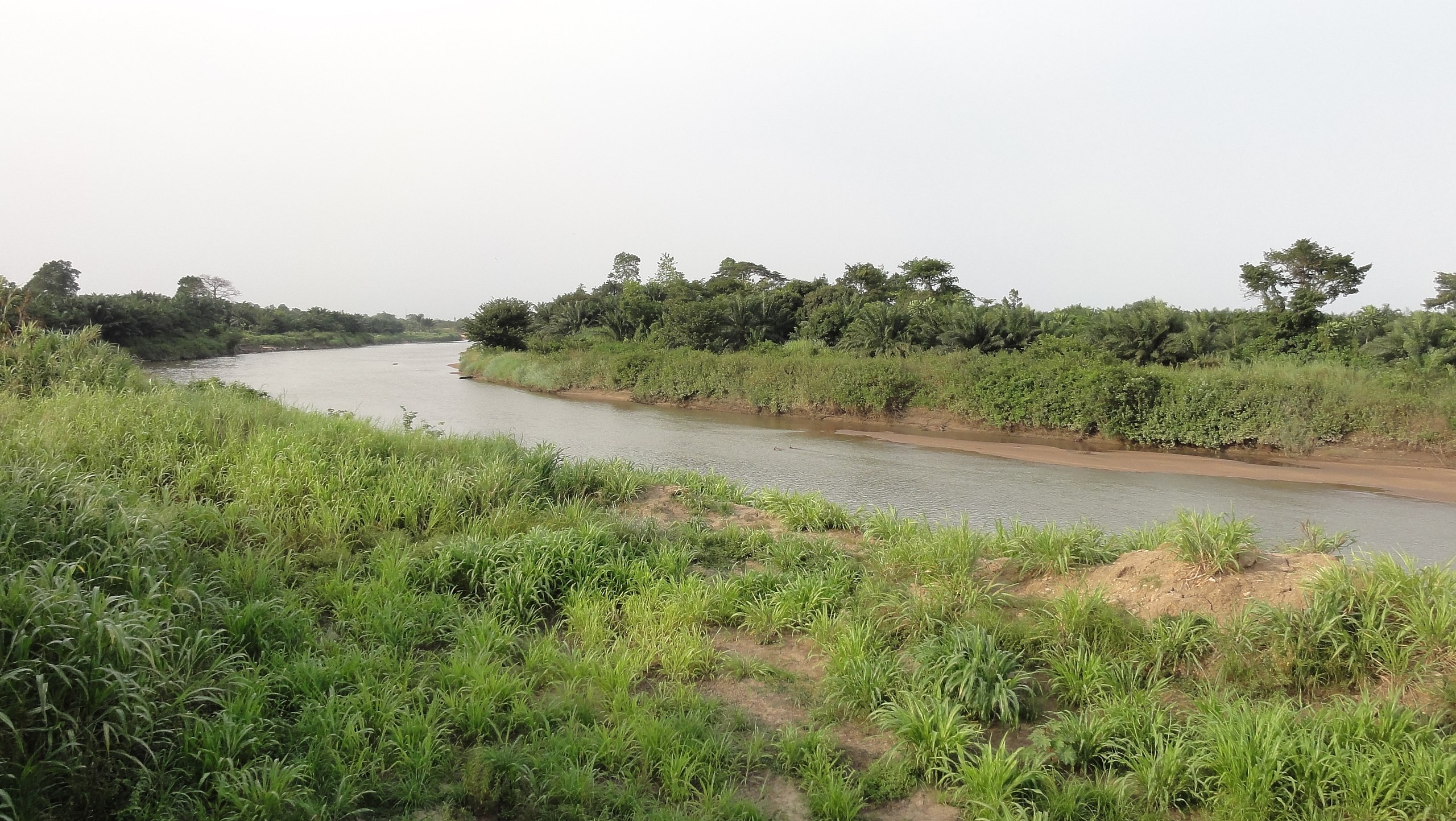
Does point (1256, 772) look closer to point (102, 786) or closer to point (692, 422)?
point (102, 786)

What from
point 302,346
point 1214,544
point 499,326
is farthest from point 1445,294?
point 302,346

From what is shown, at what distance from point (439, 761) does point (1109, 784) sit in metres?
2.87

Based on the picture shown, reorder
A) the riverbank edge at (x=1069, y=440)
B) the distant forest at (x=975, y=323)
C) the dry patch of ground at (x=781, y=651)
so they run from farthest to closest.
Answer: the distant forest at (x=975, y=323)
the riverbank edge at (x=1069, y=440)
the dry patch of ground at (x=781, y=651)

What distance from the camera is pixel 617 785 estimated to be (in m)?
3.11

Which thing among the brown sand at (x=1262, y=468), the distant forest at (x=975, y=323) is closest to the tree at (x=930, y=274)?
the distant forest at (x=975, y=323)

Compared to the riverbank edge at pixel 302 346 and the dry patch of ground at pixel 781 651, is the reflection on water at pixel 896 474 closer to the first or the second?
the dry patch of ground at pixel 781 651

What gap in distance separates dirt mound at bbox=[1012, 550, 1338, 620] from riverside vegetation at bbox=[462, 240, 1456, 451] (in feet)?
37.7

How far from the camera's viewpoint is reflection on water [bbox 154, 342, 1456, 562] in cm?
914

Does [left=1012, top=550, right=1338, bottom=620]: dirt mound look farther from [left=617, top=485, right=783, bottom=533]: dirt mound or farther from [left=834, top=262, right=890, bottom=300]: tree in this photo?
[left=834, top=262, right=890, bottom=300]: tree

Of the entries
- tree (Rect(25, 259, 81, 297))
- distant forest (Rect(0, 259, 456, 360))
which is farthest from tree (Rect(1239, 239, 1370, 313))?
tree (Rect(25, 259, 81, 297))

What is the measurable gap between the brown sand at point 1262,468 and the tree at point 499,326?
24955 mm

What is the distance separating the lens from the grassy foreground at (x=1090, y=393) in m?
13.5

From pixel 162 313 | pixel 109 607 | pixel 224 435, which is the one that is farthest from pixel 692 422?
pixel 162 313

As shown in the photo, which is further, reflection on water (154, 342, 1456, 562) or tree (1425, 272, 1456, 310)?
tree (1425, 272, 1456, 310)
